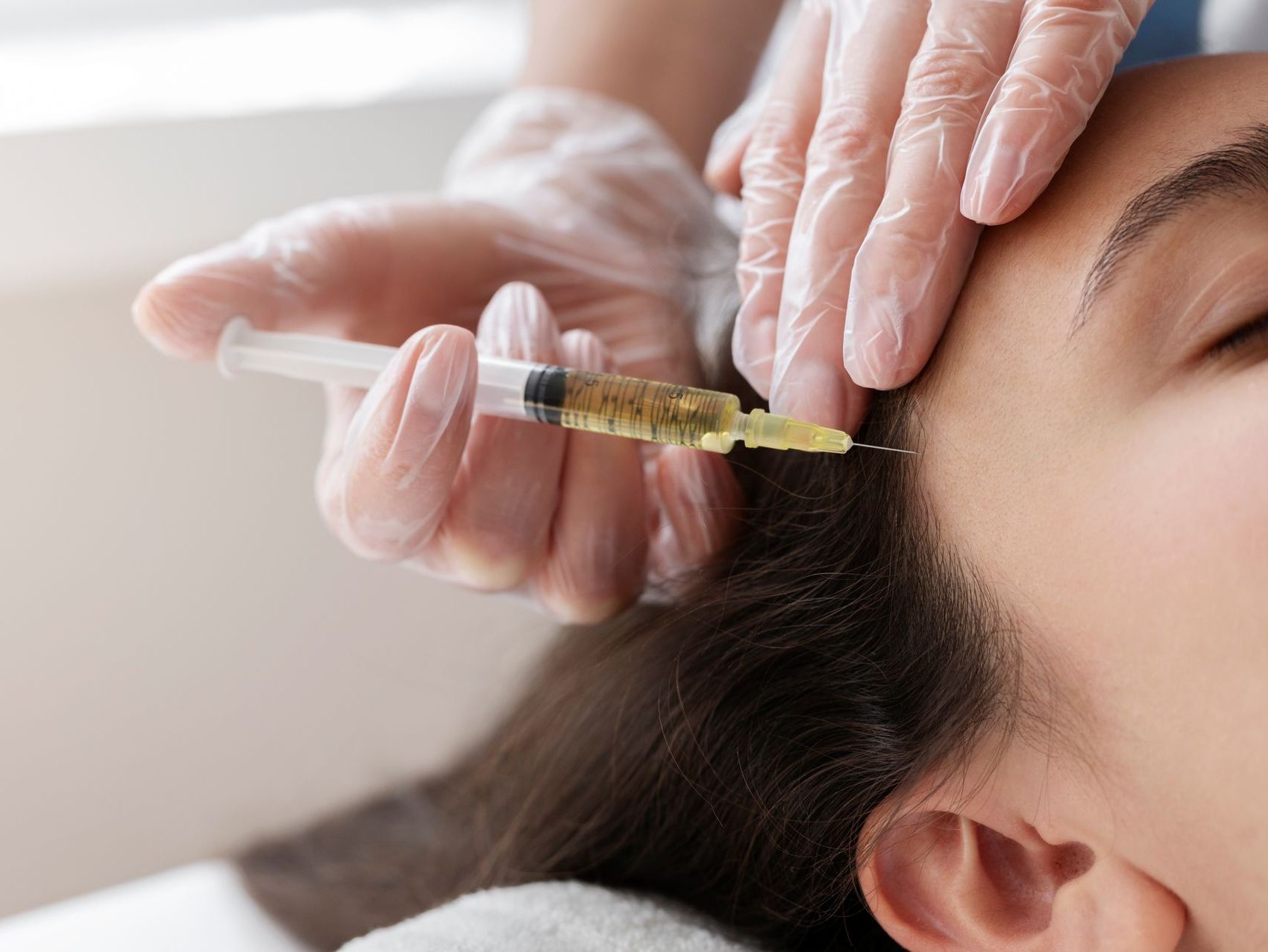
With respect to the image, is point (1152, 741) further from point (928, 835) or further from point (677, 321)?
point (677, 321)

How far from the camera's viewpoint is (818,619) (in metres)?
1.10

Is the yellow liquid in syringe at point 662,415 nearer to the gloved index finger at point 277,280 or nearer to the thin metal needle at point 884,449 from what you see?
the thin metal needle at point 884,449

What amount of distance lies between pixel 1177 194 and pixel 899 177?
24 cm

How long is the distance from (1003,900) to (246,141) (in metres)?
1.88

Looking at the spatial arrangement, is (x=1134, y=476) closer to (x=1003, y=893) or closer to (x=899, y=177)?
→ (x=899, y=177)

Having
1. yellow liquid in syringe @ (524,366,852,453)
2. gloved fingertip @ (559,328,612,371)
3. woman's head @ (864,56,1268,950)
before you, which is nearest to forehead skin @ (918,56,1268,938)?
woman's head @ (864,56,1268,950)

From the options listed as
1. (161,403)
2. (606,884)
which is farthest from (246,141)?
(606,884)

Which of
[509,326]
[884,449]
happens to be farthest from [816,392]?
[509,326]

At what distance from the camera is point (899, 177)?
1005 mm

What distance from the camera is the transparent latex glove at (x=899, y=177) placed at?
37.4 inches

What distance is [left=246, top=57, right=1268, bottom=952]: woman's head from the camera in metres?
0.87

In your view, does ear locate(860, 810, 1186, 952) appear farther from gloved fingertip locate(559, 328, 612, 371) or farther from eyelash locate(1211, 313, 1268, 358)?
gloved fingertip locate(559, 328, 612, 371)

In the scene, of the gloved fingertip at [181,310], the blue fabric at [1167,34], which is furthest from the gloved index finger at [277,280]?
the blue fabric at [1167,34]

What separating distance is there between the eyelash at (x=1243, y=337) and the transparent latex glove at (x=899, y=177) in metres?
0.20
